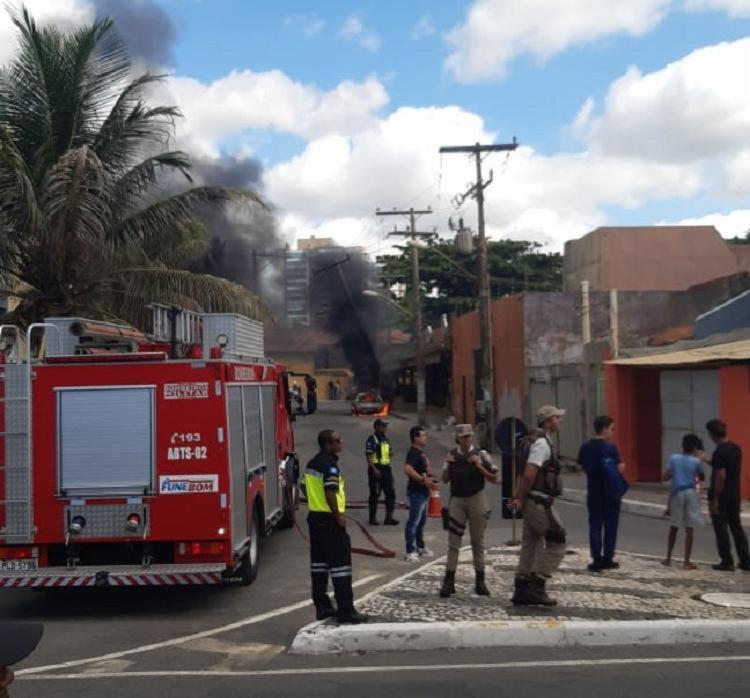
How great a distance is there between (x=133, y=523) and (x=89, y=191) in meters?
8.03

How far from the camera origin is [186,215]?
17188mm

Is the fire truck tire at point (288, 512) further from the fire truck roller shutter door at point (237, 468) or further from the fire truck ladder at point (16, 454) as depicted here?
the fire truck ladder at point (16, 454)

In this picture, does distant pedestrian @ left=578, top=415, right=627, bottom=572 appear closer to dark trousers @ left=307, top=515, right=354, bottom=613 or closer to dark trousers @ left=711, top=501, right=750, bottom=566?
dark trousers @ left=711, top=501, right=750, bottom=566

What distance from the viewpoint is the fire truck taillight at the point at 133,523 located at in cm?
884

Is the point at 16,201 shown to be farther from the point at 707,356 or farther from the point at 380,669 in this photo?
the point at 707,356

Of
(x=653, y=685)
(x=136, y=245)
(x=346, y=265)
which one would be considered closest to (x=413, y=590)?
(x=653, y=685)

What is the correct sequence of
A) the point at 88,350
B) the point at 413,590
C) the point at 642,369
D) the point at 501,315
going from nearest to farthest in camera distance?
1. the point at 413,590
2. the point at 88,350
3. the point at 642,369
4. the point at 501,315

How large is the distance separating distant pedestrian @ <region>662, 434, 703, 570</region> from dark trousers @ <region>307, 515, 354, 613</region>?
4160mm

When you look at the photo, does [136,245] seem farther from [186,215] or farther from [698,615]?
[698,615]

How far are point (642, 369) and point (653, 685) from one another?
14.3m

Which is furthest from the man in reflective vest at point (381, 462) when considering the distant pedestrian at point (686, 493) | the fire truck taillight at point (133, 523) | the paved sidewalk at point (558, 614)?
the fire truck taillight at point (133, 523)

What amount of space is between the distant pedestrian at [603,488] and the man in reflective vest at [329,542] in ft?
10.3

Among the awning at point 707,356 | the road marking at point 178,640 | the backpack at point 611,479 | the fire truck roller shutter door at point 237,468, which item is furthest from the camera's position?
the awning at point 707,356

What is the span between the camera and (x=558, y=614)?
26.7 feet
